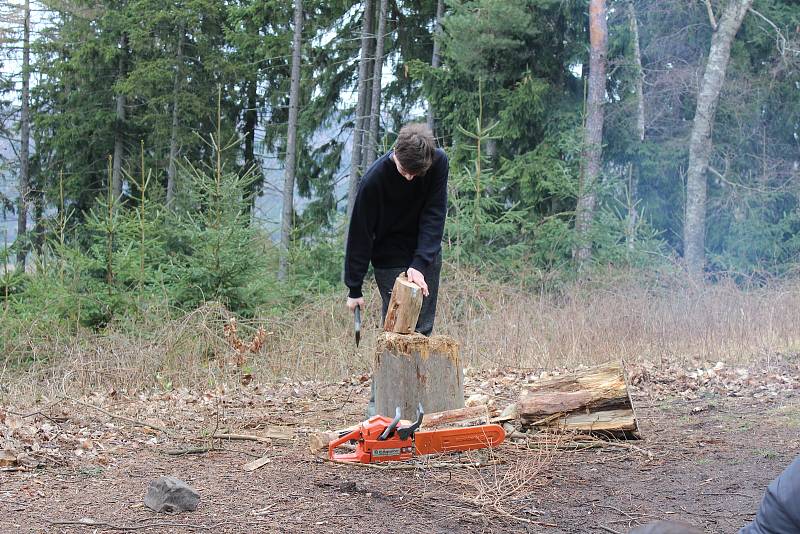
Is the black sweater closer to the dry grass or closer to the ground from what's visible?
the ground

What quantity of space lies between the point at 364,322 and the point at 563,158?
8.06 meters

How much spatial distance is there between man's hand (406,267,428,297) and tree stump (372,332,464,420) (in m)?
0.32

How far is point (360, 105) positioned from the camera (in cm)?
2045

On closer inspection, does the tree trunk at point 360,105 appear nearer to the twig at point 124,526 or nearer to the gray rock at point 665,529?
the twig at point 124,526

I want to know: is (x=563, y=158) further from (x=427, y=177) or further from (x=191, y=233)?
(x=427, y=177)

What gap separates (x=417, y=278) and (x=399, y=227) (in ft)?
1.49

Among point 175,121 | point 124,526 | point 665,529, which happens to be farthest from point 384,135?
point 665,529

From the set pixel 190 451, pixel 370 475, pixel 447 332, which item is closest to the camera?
pixel 370 475

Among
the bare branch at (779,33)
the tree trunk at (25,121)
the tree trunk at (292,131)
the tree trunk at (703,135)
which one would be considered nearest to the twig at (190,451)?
the tree trunk at (703,135)

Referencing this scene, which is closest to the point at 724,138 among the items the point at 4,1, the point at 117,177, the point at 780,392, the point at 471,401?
the point at 780,392

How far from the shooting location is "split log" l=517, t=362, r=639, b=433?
5250mm

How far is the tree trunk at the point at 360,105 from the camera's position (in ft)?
64.4

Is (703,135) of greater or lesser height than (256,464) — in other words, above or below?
above

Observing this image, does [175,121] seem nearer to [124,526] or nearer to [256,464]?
[256,464]
